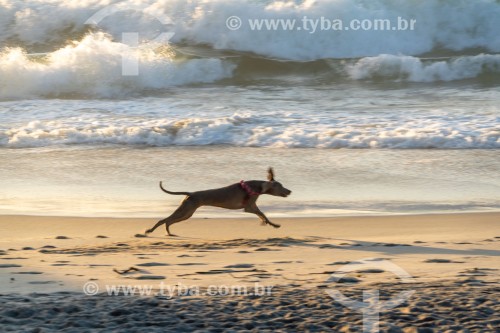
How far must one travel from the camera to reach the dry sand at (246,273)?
4801 mm

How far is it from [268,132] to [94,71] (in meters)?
6.34

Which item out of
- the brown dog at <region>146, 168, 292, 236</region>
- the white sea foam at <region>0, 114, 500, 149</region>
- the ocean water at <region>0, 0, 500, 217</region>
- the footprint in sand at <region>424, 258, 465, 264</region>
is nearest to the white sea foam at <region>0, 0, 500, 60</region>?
the ocean water at <region>0, 0, 500, 217</region>

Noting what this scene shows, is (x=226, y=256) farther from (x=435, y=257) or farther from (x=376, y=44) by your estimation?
(x=376, y=44)

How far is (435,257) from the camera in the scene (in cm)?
654

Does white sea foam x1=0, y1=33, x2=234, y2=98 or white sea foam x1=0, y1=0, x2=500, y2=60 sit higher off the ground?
white sea foam x1=0, y1=0, x2=500, y2=60

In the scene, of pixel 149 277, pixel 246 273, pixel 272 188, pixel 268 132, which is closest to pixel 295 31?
pixel 268 132

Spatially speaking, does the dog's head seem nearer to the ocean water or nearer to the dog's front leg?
the dog's front leg

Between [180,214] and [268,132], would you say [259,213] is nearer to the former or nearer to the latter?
[180,214]

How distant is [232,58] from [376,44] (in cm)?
308

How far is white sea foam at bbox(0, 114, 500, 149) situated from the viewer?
1196 cm

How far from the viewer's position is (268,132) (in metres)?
12.5

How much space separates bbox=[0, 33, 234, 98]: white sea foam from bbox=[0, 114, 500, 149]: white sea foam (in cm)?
355

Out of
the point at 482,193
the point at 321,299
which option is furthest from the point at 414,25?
the point at 321,299

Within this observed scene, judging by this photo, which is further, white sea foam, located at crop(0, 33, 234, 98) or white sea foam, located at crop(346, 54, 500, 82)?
white sea foam, located at crop(346, 54, 500, 82)
